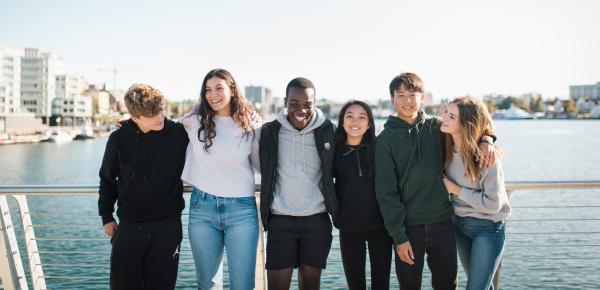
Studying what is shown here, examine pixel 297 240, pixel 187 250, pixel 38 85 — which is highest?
pixel 38 85

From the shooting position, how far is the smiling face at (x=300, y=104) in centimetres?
322

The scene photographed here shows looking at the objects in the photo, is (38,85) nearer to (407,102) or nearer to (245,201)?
(245,201)

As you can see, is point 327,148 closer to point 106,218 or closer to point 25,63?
point 106,218

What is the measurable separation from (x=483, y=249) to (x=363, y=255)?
32.0 inches

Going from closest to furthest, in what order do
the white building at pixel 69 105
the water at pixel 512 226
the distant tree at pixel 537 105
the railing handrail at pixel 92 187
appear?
the railing handrail at pixel 92 187 < the water at pixel 512 226 < the white building at pixel 69 105 < the distant tree at pixel 537 105

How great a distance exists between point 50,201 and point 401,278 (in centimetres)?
2087

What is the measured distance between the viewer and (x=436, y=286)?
3295 millimetres

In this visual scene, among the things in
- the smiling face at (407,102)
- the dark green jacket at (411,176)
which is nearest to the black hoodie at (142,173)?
the dark green jacket at (411,176)

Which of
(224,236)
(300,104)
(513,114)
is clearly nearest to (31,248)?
(224,236)

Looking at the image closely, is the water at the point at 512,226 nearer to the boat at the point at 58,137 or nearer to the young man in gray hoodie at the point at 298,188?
the young man in gray hoodie at the point at 298,188

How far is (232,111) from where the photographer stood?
3447 mm

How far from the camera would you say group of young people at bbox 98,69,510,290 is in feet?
10.5

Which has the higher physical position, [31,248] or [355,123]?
[355,123]

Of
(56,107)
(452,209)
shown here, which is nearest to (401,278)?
(452,209)
